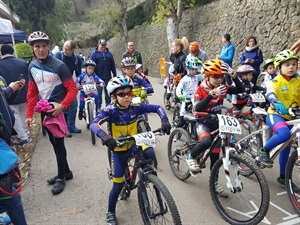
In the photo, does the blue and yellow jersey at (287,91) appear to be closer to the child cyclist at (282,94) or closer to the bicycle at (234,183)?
the child cyclist at (282,94)

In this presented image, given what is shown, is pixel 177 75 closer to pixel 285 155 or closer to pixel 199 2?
pixel 285 155

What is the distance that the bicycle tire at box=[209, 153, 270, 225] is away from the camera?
321 centimetres

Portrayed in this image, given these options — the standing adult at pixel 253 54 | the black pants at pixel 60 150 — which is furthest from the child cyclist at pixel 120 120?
the standing adult at pixel 253 54

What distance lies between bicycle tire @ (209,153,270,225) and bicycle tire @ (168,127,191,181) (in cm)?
83

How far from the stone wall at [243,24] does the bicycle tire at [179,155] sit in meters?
6.45

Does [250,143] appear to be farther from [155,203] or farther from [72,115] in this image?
[72,115]

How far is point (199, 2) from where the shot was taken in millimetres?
15859

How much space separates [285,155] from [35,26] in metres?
36.0

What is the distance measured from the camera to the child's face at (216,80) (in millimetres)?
3986

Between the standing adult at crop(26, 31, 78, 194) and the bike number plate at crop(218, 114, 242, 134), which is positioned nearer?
the bike number plate at crop(218, 114, 242, 134)

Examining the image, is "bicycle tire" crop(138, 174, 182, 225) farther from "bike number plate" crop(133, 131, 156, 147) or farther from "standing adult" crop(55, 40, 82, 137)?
"standing adult" crop(55, 40, 82, 137)

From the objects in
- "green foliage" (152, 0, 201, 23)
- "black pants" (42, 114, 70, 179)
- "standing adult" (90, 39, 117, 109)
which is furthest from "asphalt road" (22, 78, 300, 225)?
"green foliage" (152, 0, 201, 23)

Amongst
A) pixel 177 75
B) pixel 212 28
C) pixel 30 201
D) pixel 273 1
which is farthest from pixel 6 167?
pixel 212 28

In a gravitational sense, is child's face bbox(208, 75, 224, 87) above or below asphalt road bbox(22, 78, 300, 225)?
above
